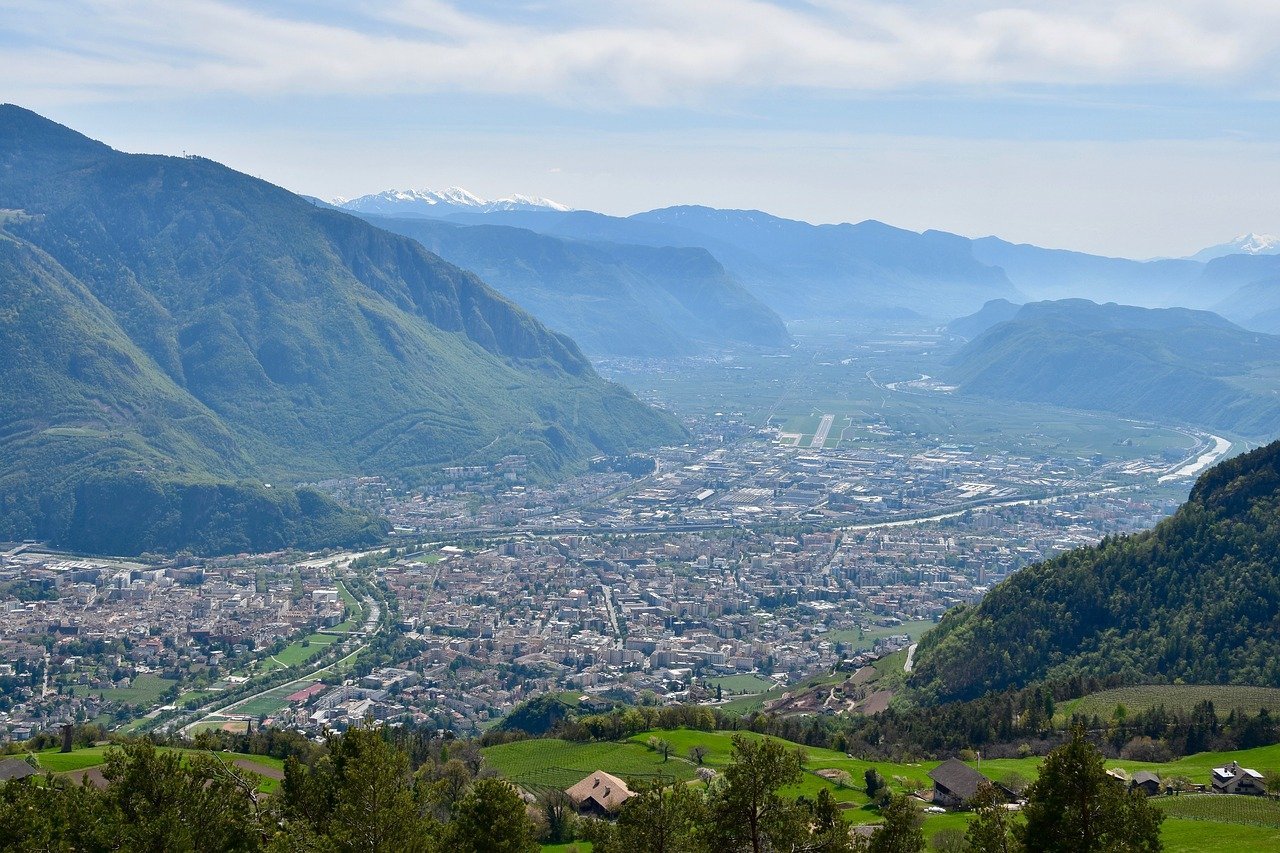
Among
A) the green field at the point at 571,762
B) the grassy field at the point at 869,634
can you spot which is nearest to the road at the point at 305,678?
the green field at the point at 571,762

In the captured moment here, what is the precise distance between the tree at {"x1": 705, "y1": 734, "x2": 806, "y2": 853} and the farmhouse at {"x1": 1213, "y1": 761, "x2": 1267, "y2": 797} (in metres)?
21.8

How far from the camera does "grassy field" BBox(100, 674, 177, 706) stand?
7406 cm

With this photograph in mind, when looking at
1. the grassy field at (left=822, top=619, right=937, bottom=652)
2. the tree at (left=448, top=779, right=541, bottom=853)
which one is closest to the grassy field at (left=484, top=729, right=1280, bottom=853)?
the tree at (left=448, top=779, right=541, bottom=853)

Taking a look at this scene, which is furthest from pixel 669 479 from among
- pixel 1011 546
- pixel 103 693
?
pixel 103 693

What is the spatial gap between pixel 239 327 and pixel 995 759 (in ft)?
411

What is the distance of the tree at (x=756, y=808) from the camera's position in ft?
84.5

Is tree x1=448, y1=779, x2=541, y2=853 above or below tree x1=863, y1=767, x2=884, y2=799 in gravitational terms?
above

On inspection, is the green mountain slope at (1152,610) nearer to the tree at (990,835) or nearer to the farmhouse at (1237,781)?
the farmhouse at (1237,781)

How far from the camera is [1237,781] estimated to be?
42062mm

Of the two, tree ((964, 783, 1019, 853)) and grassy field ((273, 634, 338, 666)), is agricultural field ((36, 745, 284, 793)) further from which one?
Result: grassy field ((273, 634, 338, 666))

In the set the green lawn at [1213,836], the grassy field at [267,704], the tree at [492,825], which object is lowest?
the grassy field at [267,704]

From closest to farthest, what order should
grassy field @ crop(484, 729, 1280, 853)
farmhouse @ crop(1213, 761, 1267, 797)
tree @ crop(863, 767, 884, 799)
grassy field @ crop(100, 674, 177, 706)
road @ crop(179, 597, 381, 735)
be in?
grassy field @ crop(484, 729, 1280, 853), farmhouse @ crop(1213, 761, 1267, 797), tree @ crop(863, 767, 884, 799), road @ crop(179, 597, 381, 735), grassy field @ crop(100, 674, 177, 706)

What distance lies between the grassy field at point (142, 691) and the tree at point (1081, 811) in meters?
59.1

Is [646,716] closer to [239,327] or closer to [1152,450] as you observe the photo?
[239,327]
